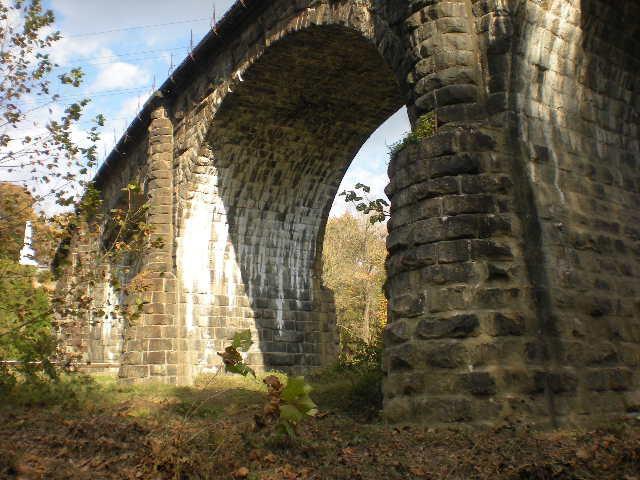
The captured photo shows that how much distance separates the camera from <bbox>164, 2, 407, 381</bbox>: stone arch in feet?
48.5

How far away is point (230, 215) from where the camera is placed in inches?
671

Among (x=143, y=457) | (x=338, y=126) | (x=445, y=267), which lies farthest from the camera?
(x=338, y=126)

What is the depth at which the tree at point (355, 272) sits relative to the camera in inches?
1394

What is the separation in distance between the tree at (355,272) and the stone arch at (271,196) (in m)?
17.0

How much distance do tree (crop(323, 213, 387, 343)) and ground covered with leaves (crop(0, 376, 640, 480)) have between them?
26990 millimetres

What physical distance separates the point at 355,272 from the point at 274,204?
1837 cm

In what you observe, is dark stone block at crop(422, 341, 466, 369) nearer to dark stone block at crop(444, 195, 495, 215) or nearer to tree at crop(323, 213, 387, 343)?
dark stone block at crop(444, 195, 495, 215)

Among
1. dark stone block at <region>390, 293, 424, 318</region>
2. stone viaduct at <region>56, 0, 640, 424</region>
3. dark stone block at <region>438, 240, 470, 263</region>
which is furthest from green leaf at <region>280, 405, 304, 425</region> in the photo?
dark stone block at <region>438, 240, 470, 263</region>

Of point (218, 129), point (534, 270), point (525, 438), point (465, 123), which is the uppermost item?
point (218, 129)

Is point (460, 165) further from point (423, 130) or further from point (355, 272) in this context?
point (355, 272)

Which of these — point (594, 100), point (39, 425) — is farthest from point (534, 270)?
point (39, 425)

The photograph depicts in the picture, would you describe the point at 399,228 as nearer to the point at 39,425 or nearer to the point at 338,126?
the point at 39,425

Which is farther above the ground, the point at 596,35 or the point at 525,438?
the point at 596,35

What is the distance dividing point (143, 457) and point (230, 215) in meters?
11.6
